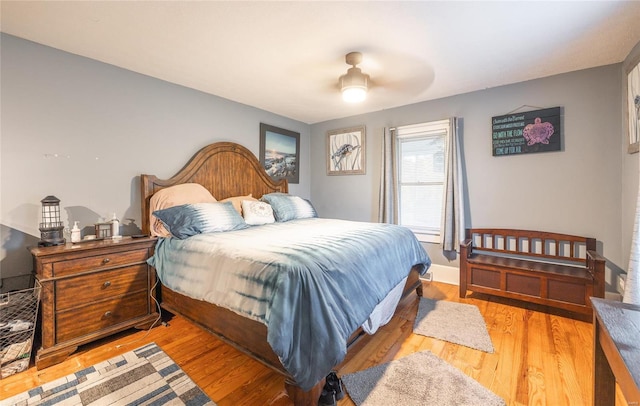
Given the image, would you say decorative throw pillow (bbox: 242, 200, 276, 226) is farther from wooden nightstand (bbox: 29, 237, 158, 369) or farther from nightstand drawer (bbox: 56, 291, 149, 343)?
nightstand drawer (bbox: 56, 291, 149, 343)

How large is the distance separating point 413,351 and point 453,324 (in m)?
0.62

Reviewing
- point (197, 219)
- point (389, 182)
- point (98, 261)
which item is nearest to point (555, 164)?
point (389, 182)

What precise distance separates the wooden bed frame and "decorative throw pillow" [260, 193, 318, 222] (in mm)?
487

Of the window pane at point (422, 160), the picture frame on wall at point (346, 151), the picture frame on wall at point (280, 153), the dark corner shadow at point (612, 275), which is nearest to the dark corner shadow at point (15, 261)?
the picture frame on wall at point (280, 153)

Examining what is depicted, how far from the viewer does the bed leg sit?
4.49 feet

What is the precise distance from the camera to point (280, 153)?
166 inches

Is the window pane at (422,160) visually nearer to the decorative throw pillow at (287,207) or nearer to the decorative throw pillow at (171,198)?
the decorative throw pillow at (287,207)

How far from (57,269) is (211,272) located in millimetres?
1047

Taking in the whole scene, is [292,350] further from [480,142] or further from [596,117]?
[596,117]

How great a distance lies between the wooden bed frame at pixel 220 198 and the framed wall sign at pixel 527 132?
1757 mm

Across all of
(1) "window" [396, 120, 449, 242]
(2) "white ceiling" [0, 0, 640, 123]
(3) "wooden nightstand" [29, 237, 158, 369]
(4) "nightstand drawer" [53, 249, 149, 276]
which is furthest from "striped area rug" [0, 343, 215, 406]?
(1) "window" [396, 120, 449, 242]

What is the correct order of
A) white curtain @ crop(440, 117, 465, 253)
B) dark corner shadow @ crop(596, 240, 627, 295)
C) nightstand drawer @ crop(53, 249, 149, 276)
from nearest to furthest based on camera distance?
1. nightstand drawer @ crop(53, 249, 149, 276)
2. dark corner shadow @ crop(596, 240, 627, 295)
3. white curtain @ crop(440, 117, 465, 253)

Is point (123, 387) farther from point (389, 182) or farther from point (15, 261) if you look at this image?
point (389, 182)

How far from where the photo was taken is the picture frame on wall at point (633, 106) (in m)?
2.11
